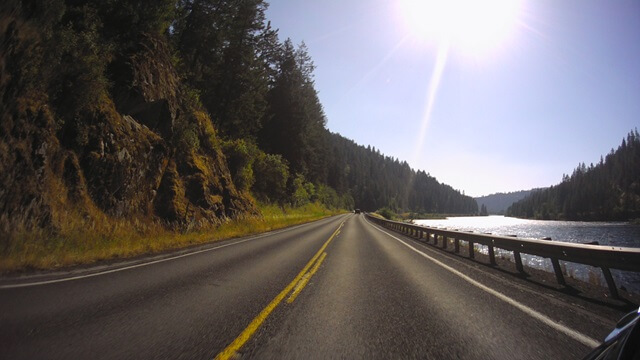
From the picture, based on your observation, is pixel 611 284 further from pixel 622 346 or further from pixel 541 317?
pixel 622 346

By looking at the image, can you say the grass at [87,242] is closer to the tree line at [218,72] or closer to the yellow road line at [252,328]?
the tree line at [218,72]

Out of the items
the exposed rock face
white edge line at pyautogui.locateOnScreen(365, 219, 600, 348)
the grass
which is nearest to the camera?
white edge line at pyautogui.locateOnScreen(365, 219, 600, 348)

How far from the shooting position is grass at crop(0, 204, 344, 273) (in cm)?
719

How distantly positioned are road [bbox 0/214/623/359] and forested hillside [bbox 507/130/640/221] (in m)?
113

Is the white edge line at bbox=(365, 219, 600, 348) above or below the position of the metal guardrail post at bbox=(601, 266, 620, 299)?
below

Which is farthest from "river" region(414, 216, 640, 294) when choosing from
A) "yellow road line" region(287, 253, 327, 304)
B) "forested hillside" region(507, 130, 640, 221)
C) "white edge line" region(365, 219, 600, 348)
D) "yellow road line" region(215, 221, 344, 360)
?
"forested hillside" region(507, 130, 640, 221)

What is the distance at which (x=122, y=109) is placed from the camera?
47.3 ft

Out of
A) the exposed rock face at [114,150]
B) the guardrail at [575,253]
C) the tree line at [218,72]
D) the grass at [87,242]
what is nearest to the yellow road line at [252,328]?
the guardrail at [575,253]

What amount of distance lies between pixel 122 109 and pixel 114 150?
9.11 ft

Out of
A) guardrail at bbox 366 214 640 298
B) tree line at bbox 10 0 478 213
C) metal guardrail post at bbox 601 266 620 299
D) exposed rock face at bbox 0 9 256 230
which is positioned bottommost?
metal guardrail post at bbox 601 266 620 299

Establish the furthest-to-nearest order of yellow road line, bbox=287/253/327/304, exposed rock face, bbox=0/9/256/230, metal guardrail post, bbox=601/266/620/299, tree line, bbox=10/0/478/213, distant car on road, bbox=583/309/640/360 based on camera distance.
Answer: tree line, bbox=10/0/478/213
exposed rock face, bbox=0/9/256/230
metal guardrail post, bbox=601/266/620/299
yellow road line, bbox=287/253/327/304
distant car on road, bbox=583/309/640/360

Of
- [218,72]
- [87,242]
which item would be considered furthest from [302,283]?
[218,72]

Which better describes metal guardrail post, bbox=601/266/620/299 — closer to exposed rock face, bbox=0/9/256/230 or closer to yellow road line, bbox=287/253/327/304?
yellow road line, bbox=287/253/327/304

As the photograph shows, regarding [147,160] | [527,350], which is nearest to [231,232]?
[147,160]
